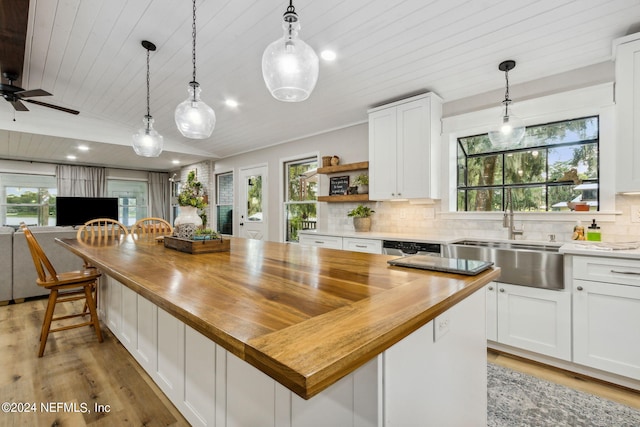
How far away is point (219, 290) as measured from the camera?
0.97 metres

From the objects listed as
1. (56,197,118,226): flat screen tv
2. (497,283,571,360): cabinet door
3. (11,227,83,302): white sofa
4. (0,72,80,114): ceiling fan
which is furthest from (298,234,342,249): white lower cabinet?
(56,197,118,226): flat screen tv

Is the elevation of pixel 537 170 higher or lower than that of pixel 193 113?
lower

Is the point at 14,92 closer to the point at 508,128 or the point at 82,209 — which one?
the point at 82,209

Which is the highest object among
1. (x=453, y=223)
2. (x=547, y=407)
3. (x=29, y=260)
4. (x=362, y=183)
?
(x=362, y=183)

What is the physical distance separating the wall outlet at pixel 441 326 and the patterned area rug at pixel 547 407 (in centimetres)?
117

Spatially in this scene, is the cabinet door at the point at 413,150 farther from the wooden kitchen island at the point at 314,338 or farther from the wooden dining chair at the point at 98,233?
the wooden dining chair at the point at 98,233

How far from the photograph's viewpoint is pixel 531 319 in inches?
90.6

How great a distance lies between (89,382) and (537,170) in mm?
4097

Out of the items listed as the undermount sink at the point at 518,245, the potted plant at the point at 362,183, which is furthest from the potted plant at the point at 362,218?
the undermount sink at the point at 518,245

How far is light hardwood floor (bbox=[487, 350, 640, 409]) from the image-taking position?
1.94m

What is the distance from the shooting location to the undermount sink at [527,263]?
2.19 meters

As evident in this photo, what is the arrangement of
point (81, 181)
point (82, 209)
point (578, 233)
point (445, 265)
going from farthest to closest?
1. point (81, 181)
2. point (82, 209)
3. point (578, 233)
4. point (445, 265)

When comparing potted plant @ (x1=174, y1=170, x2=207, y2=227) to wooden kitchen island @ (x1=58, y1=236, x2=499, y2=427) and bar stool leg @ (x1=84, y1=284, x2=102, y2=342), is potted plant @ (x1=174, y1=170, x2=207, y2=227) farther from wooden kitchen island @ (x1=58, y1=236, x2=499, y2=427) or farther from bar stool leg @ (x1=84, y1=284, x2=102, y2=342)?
bar stool leg @ (x1=84, y1=284, x2=102, y2=342)

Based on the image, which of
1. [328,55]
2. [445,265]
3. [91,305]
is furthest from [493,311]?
[91,305]
